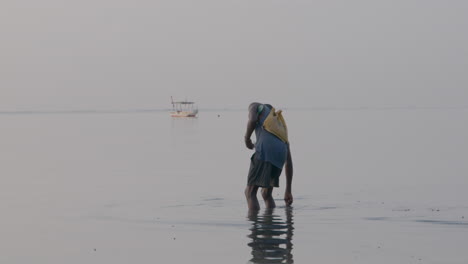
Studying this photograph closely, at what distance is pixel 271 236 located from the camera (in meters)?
10.6

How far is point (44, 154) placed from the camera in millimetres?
31312

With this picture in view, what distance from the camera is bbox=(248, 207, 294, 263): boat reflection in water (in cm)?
906

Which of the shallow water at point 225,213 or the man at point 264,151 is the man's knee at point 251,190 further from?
the shallow water at point 225,213

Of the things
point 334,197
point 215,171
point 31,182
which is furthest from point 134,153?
point 334,197

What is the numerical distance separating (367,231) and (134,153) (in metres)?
20.8

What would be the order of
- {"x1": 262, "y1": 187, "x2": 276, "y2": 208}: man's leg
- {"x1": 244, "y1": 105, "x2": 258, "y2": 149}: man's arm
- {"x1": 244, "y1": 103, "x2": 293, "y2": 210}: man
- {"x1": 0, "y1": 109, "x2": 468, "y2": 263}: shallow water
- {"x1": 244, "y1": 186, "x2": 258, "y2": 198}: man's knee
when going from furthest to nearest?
1. {"x1": 262, "y1": 187, "x2": 276, "y2": 208}: man's leg
2. {"x1": 244, "y1": 186, "x2": 258, "y2": 198}: man's knee
3. {"x1": 244, "y1": 103, "x2": 293, "y2": 210}: man
4. {"x1": 244, "y1": 105, "x2": 258, "y2": 149}: man's arm
5. {"x1": 0, "y1": 109, "x2": 468, "y2": 263}: shallow water

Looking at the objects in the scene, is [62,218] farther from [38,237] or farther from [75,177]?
[75,177]

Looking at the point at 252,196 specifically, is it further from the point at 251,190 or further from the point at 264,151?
the point at 264,151

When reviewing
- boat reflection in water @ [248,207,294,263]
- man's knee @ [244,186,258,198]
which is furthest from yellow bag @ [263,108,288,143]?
boat reflection in water @ [248,207,294,263]

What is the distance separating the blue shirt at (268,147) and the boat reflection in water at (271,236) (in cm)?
82

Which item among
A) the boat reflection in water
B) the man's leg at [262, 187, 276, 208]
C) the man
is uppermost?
the man

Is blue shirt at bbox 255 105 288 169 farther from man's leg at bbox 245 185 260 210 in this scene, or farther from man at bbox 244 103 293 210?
man's leg at bbox 245 185 260 210

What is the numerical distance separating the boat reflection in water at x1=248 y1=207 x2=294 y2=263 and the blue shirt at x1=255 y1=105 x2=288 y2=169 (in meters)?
0.82

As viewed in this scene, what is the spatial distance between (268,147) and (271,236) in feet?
5.96
